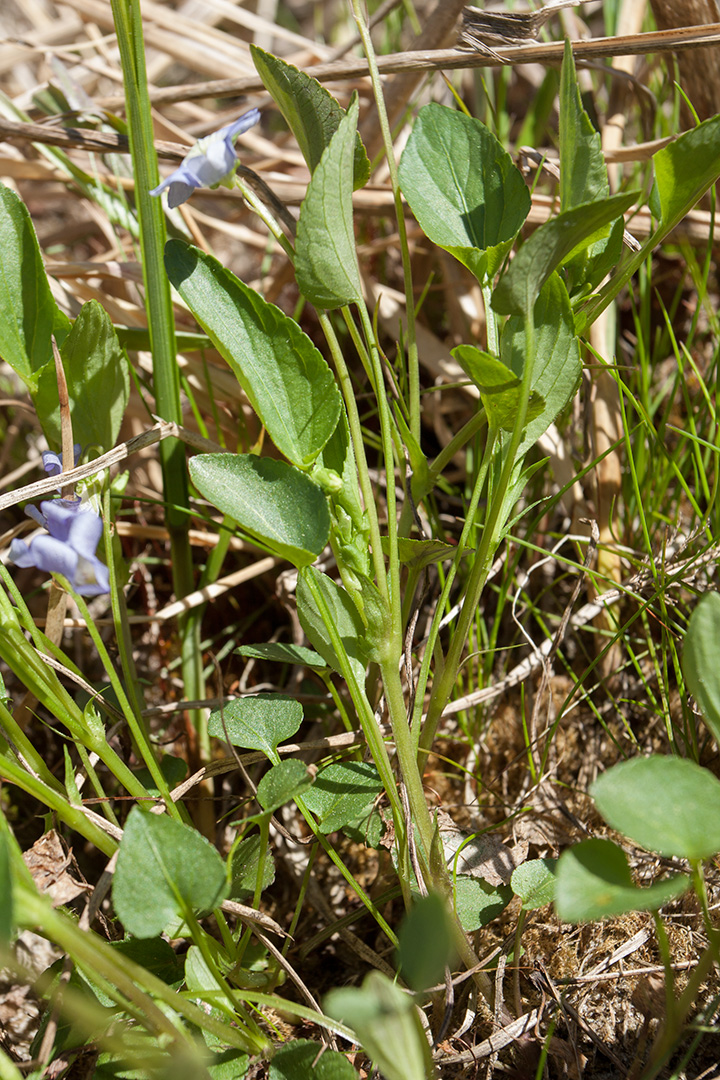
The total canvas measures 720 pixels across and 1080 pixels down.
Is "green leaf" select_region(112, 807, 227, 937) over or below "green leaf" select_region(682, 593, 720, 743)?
below

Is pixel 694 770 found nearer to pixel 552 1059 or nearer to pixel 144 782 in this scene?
pixel 552 1059

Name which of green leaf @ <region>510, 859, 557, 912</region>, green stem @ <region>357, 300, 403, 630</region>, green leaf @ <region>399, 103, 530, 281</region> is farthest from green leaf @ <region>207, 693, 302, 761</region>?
green leaf @ <region>399, 103, 530, 281</region>

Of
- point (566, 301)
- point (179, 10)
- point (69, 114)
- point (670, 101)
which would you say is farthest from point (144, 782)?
point (179, 10)

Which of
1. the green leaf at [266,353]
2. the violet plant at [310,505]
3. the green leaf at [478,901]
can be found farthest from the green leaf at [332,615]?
the green leaf at [478,901]

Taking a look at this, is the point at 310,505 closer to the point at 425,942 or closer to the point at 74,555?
the point at 74,555

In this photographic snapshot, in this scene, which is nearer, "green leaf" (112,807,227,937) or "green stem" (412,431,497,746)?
"green leaf" (112,807,227,937)

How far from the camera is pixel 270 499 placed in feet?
2.08

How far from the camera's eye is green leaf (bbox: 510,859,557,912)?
68 cm

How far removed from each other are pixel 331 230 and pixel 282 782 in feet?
1.37

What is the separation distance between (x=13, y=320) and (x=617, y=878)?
0.68 m

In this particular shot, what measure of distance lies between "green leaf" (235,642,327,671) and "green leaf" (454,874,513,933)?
22 cm

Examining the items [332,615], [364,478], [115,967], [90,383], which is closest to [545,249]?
[364,478]

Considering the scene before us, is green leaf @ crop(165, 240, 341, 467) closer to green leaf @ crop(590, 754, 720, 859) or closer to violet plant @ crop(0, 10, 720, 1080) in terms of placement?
violet plant @ crop(0, 10, 720, 1080)

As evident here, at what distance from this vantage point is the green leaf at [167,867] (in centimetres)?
56
